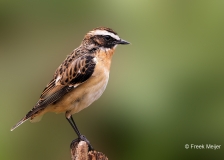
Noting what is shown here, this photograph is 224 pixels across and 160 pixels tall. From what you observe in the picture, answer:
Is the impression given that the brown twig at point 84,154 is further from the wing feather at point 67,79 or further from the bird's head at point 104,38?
the bird's head at point 104,38

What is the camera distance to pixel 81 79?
701 centimetres

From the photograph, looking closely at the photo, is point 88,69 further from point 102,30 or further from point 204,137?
point 204,137

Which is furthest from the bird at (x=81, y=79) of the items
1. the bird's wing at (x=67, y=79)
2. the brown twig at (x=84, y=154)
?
the brown twig at (x=84, y=154)

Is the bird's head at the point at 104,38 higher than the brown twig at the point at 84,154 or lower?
higher

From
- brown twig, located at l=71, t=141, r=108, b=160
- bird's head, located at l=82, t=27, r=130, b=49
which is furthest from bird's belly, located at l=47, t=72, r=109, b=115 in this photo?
brown twig, located at l=71, t=141, r=108, b=160

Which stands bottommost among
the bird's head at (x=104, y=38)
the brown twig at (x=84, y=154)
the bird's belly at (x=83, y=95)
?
the brown twig at (x=84, y=154)

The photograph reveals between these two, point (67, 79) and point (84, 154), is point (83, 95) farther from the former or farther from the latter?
point (84, 154)

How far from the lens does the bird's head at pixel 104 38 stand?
23.4ft

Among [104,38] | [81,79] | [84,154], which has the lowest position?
[84,154]

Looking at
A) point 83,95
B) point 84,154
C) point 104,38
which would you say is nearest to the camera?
point 84,154

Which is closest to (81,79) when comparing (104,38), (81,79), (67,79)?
(81,79)

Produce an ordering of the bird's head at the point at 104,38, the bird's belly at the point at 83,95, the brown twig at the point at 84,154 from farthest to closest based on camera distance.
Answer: the bird's head at the point at 104,38
the bird's belly at the point at 83,95
the brown twig at the point at 84,154

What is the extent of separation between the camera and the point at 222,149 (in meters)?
8.55

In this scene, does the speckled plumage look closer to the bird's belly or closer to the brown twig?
the bird's belly
